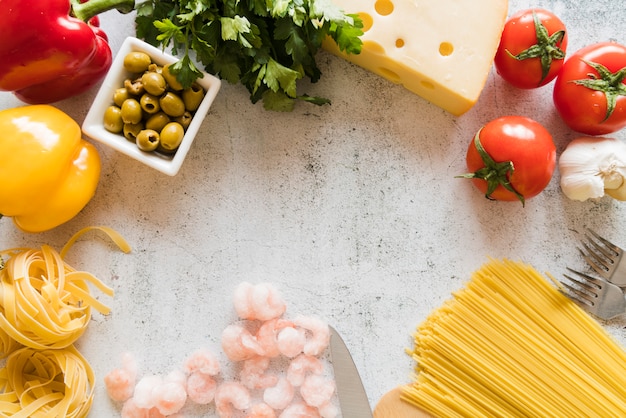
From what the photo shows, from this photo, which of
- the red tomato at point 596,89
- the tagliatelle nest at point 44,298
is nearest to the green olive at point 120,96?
the tagliatelle nest at point 44,298

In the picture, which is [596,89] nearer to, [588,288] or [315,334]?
[588,288]

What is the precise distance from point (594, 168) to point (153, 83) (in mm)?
899

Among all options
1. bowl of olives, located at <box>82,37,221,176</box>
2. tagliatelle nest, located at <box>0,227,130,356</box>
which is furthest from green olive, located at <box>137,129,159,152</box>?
tagliatelle nest, located at <box>0,227,130,356</box>

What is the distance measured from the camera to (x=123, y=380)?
4.46 ft

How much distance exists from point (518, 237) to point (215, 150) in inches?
27.3

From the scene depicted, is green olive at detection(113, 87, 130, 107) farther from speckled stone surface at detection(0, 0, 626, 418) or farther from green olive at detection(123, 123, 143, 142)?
speckled stone surface at detection(0, 0, 626, 418)

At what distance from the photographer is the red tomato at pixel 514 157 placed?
125 cm

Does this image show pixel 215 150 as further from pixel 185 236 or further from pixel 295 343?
pixel 295 343

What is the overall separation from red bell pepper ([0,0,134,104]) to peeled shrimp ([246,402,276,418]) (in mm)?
776

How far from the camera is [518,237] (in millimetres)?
1407

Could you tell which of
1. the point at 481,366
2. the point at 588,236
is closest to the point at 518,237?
the point at 588,236

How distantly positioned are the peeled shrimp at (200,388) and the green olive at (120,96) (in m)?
0.58

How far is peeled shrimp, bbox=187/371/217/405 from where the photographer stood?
135 cm

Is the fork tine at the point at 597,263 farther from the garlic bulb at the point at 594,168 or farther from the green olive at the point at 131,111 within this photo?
the green olive at the point at 131,111
